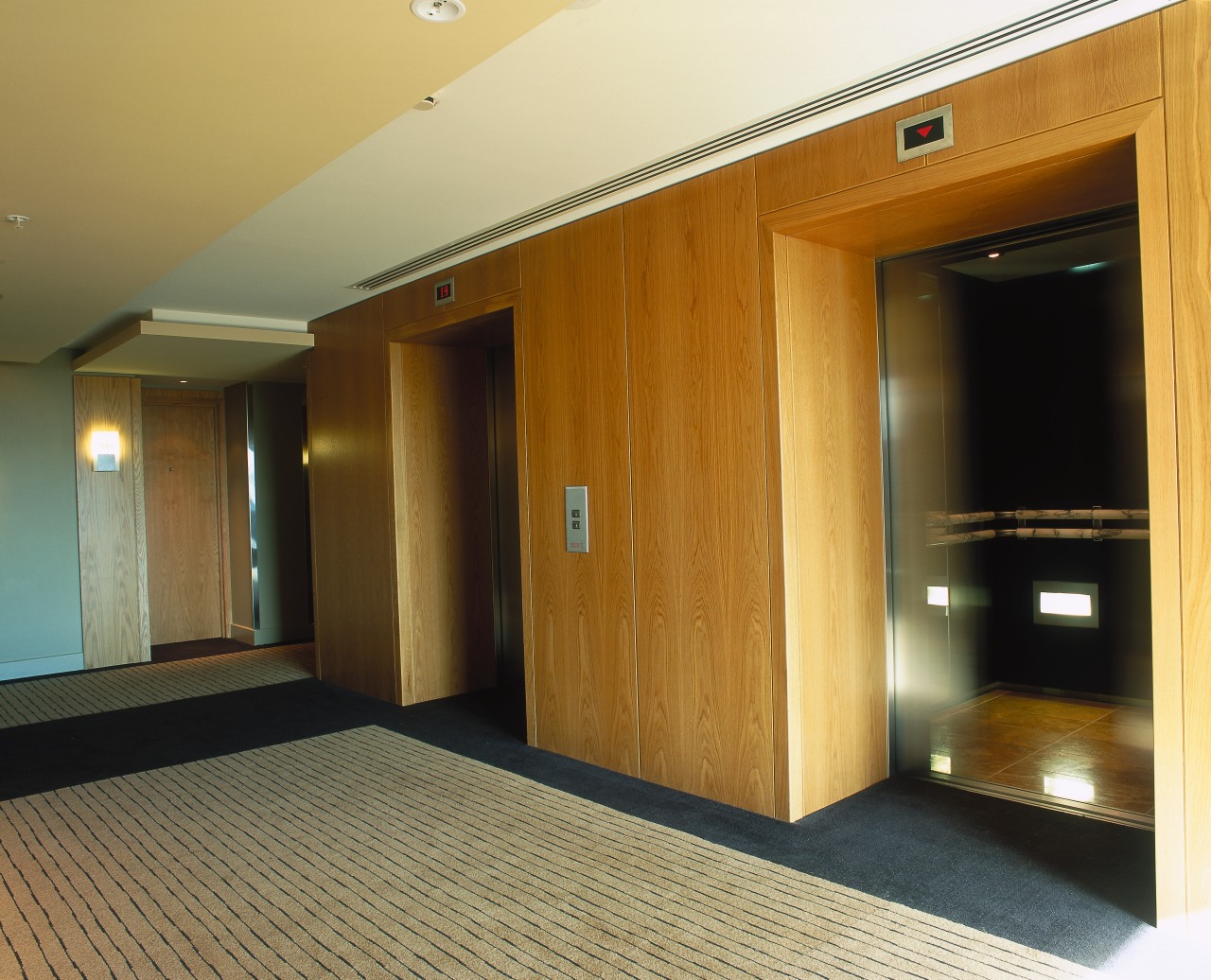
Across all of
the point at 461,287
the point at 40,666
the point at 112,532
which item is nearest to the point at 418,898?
the point at 461,287

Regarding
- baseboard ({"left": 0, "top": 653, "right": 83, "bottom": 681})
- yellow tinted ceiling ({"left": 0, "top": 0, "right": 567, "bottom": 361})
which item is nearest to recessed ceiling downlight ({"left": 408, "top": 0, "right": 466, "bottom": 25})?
yellow tinted ceiling ({"left": 0, "top": 0, "right": 567, "bottom": 361})

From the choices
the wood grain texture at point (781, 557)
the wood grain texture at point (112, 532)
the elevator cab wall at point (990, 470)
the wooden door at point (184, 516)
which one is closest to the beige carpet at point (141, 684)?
the wood grain texture at point (112, 532)

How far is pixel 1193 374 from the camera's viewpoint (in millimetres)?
2945

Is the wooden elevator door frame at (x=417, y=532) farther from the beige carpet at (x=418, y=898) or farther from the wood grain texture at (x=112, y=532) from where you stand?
the wood grain texture at (x=112, y=532)

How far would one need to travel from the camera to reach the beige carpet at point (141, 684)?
7223 mm

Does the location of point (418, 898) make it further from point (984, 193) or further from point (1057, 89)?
point (1057, 89)

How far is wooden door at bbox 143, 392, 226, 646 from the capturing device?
33.6 ft

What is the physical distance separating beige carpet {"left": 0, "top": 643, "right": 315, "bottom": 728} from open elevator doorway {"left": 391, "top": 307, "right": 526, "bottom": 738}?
1.97 metres

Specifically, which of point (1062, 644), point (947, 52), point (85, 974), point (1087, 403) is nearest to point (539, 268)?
point (947, 52)

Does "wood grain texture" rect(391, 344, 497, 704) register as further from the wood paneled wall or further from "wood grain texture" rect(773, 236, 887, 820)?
"wood grain texture" rect(773, 236, 887, 820)

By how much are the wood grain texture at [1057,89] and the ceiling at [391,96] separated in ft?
0.21

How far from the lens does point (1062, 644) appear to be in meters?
4.70

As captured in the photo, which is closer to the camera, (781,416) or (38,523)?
(781,416)

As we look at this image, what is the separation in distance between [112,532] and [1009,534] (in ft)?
27.9
